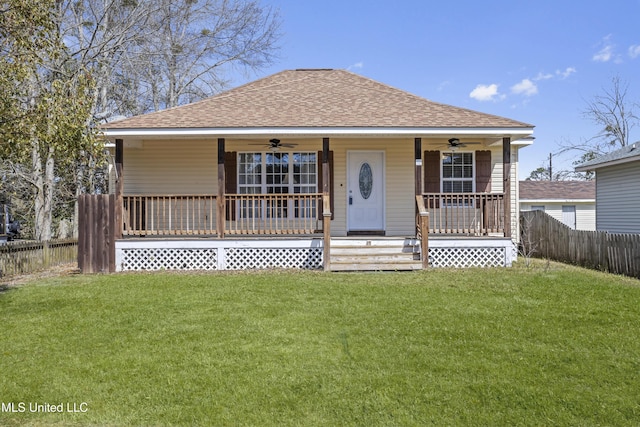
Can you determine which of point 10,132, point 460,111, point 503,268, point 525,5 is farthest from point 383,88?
point 10,132

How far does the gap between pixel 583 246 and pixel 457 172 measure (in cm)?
368

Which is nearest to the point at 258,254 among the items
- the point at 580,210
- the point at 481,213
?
the point at 481,213

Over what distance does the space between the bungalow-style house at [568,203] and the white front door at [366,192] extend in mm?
16136

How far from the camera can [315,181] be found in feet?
38.8

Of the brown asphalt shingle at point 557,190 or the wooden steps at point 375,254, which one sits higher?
the brown asphalt shingle at point 557,190

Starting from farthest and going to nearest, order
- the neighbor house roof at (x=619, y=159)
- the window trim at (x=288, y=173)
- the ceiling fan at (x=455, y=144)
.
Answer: the neighbor house roof at (x=619, y=159), the window trim at (x=288, y=173), the ceiling fan at (x=455, y=144)

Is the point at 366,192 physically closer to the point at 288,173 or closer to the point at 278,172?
the point at 288,173

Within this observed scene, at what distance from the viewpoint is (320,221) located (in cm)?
1129

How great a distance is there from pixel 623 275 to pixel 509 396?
7.90 m

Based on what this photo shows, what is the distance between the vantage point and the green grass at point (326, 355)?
3.50 meters

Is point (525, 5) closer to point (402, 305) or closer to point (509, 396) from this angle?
point (402, 305)

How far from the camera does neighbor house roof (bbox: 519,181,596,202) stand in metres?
24.9

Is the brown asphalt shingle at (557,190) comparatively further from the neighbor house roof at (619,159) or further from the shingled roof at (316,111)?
the shingled roof at (316,111)

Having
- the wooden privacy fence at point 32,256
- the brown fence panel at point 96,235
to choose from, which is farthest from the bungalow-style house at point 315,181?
the wooden privacy fence at point 32,256
